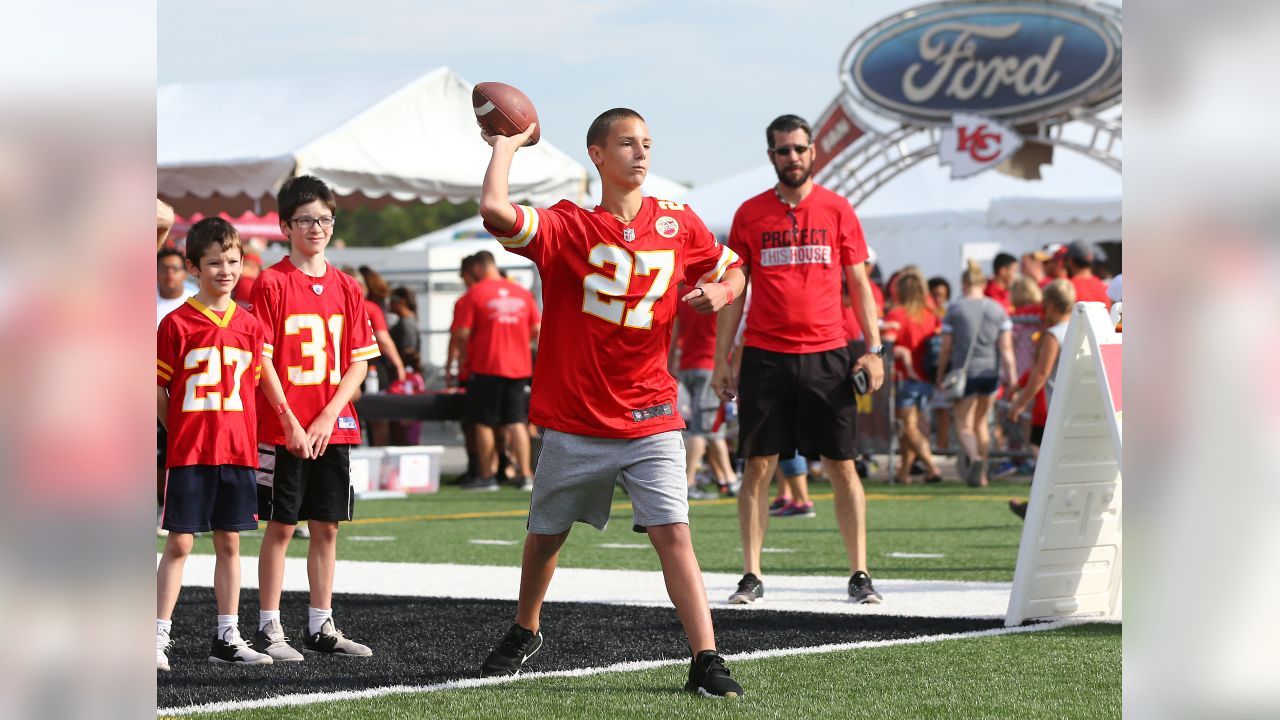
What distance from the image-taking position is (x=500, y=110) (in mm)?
5188

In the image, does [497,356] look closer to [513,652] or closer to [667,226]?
[513,652]

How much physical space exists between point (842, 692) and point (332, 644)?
2.07 m

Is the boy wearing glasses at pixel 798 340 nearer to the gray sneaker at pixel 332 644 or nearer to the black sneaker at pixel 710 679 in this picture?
the gray sneaker at pixel 332 644

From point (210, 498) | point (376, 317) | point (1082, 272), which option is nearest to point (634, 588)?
point (210, 498)

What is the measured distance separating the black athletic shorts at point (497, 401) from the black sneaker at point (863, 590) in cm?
873

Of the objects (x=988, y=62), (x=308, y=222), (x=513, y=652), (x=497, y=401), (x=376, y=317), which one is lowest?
(x=513, y=652)

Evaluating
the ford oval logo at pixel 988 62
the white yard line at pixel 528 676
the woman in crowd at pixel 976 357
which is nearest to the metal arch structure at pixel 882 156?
the ford oval logo at pixel 988 62

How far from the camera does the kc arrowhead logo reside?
24188 millimetres

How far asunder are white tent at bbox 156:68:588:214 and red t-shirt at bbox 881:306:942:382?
4.04 meters

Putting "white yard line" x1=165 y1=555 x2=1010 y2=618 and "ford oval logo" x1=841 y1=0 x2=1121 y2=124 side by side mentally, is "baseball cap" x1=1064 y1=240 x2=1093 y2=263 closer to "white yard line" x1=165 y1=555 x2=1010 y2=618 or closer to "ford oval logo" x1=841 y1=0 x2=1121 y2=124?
"white yard line" x1=165 y1=555 x2=1010 y2=618

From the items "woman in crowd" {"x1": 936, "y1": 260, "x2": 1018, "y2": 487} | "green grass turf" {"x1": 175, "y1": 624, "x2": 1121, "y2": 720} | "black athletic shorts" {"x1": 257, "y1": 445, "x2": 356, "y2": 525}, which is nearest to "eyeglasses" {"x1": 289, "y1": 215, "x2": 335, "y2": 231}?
"black athletic shorts" {"x1": 257, "y1": 445, "x2": 356, "y2": 525}
